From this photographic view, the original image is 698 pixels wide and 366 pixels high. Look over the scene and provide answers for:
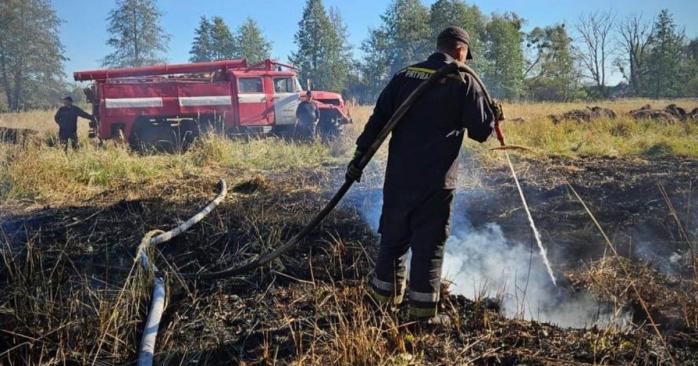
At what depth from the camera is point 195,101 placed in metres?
11.2

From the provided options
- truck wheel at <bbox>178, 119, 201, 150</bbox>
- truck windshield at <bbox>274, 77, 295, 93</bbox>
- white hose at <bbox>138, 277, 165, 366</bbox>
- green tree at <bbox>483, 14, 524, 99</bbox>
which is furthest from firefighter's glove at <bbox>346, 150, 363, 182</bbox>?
green tree at <bbox>483, 14, 524, 99</bbox>

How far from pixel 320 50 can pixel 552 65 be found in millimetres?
22661

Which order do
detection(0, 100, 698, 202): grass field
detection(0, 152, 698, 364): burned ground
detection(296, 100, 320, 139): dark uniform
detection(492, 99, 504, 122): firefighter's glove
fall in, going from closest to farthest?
detection(0, 152, 698, 364): burned ground, detection(492, 99, 504, 122): firefighter's glove, detection(0, 100, 698, 202): grass field, detection(296, 100, 320, 139): dark uniform

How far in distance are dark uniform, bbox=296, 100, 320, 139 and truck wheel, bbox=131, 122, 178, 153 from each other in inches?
133

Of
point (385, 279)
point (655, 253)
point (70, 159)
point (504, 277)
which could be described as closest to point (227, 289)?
point (385, 279)

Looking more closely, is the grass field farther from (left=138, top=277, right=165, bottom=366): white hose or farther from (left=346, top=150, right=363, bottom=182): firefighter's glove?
(left=346, top=150, right=363, bottom=182): firefighter's glove

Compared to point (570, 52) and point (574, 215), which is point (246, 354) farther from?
point (570, 52)

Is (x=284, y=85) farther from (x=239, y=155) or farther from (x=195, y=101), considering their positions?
(x=239, y=155)

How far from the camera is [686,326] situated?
8.24ft

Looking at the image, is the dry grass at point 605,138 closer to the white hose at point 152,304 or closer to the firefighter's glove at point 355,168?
the firefighter's glove at point 355,168

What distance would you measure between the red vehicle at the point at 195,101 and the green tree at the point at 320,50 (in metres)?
Answer: 29.2

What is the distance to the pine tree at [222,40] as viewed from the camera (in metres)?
43.9

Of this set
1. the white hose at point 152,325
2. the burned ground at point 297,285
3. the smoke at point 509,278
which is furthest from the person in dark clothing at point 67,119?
the white hose at point 152,325

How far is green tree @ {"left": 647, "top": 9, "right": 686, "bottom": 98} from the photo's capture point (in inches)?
1400
